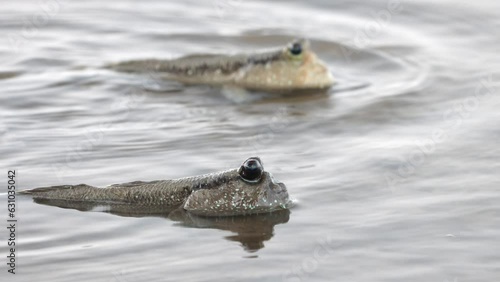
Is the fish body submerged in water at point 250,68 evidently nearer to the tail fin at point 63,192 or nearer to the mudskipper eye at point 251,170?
the tail fin at point 63,192

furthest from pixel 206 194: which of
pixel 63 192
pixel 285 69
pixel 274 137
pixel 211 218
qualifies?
pixel 285 69

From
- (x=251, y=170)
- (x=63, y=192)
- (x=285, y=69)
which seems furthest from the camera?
(x=285, y=69)

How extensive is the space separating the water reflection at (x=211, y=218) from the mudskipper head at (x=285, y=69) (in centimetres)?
329

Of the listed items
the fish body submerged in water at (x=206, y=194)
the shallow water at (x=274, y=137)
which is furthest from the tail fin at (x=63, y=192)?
the shallow water at (x=274, y=137)

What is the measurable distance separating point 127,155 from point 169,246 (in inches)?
58.2

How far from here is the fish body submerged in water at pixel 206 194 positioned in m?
5.11

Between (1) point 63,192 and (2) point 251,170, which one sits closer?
(2) point 251,170

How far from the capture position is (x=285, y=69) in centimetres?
839

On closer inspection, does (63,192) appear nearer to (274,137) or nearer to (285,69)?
(274,137)

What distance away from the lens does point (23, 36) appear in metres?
9.01

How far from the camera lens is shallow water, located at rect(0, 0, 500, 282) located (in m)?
4.57

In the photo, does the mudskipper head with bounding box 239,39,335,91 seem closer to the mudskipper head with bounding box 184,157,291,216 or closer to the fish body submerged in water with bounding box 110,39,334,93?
the fish body submerged in water with bounding box 110,39,334,93

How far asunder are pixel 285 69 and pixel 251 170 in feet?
11.2

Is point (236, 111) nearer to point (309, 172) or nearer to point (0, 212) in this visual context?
point (309, 172)
